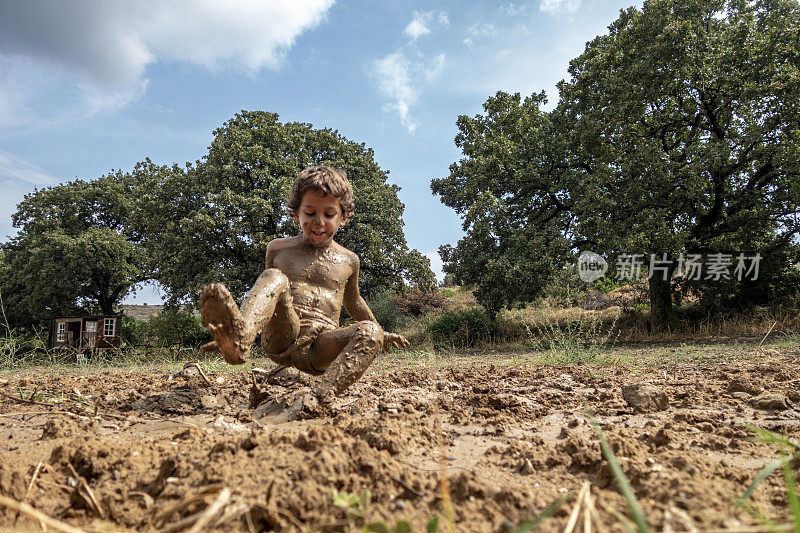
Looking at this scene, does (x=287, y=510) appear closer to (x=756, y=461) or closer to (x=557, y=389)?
(x=756, y=461)

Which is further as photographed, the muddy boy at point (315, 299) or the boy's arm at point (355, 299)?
the boy's arm at point (355, 299)

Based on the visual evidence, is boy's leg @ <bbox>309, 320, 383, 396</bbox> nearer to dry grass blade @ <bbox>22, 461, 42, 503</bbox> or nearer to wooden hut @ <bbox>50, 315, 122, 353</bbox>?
dry grass blade @ <bbox>22, 461, 42, 503</bbox>

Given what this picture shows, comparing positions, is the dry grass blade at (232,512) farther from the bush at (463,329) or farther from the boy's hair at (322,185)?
the bush at (463,329)

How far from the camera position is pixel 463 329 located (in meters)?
14.6

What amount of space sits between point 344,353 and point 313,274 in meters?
0.79

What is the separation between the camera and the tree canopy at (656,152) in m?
11.5

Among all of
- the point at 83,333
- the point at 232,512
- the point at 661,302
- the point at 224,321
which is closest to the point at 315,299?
the point at 224,321

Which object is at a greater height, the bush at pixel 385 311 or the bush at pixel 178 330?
the bush at pixel 385 311

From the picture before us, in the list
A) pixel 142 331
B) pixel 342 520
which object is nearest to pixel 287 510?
pixel 342 520

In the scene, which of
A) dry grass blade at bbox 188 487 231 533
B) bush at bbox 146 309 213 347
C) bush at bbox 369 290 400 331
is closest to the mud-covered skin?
dry grass blade at bbox 188 487 231 533

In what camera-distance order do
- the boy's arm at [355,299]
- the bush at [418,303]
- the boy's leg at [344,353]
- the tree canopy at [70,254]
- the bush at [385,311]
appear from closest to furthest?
the boy's leg at [344,353], the boy's arm at [355,299], the bush at [385,311], the tree canopy at [70,254], the bush at [418,303]

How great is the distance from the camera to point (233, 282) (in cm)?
1362

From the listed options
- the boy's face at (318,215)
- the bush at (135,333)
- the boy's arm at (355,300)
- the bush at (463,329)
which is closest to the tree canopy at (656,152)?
the bush at (463,329)

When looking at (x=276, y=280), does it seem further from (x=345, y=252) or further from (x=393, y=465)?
(x=393, y=465)
